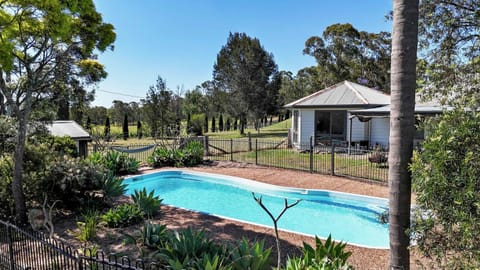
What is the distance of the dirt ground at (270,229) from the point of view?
18.3ft

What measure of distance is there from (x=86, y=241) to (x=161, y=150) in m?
9.95

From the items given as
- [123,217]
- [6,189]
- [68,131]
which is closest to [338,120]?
[68,131]

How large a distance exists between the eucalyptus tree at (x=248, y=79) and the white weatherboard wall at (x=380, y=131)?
16491 mm

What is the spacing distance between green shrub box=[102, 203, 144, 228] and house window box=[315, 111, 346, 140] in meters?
14.1

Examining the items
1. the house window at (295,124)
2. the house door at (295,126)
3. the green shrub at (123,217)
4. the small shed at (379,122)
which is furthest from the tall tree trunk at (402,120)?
the house door at (295,126)

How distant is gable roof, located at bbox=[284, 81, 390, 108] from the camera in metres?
17.8

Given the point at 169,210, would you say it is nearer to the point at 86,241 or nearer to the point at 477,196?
the point at 86,241

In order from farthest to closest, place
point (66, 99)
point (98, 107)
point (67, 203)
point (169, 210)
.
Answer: point (98, 107) < point (66, 99) < point (169, 210) < point (67, 203)

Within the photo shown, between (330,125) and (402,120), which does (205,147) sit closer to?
(330,125)

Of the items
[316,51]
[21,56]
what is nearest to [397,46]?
[21,56]

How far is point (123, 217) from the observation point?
700cm

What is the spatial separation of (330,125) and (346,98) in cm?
222

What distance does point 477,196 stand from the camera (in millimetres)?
2383

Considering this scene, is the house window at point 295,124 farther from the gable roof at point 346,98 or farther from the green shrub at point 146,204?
the green shrub at point 146,204
